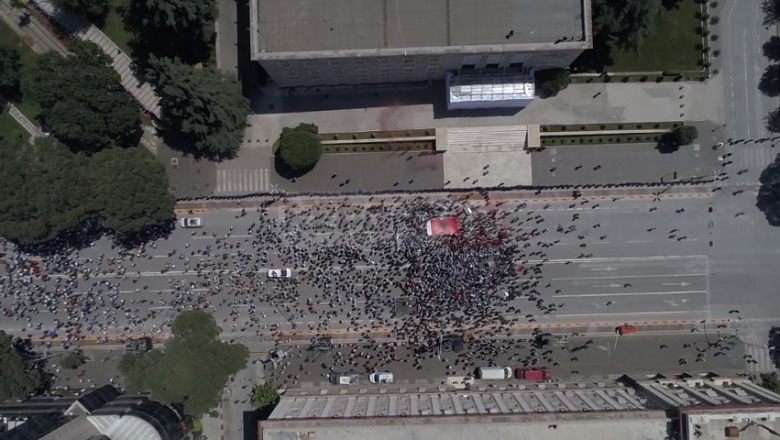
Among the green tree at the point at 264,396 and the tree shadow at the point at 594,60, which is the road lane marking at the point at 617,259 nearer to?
the tree shadow at the point at 594,60

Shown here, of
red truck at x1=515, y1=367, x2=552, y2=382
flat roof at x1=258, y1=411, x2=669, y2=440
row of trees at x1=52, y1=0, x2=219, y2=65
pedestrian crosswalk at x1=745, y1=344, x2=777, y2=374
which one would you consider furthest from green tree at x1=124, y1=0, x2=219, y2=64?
pedestrian crosswalk at x1=745, y1=344, x2=777, y2=374

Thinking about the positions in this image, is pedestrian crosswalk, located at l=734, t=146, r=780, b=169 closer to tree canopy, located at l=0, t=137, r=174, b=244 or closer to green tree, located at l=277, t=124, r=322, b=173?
green tree, located at l=277, t=124, r=322, b=173

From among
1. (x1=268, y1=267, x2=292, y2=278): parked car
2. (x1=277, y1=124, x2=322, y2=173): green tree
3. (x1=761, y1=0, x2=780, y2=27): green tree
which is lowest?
(x1=268, y1=267, x2=292, y2=278): parked car

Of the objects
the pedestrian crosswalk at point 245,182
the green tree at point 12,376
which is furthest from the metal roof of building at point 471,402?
the green tree at point 12,376

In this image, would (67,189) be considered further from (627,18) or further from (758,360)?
(758,360)

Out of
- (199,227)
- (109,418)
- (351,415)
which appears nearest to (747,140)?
(351,415)
